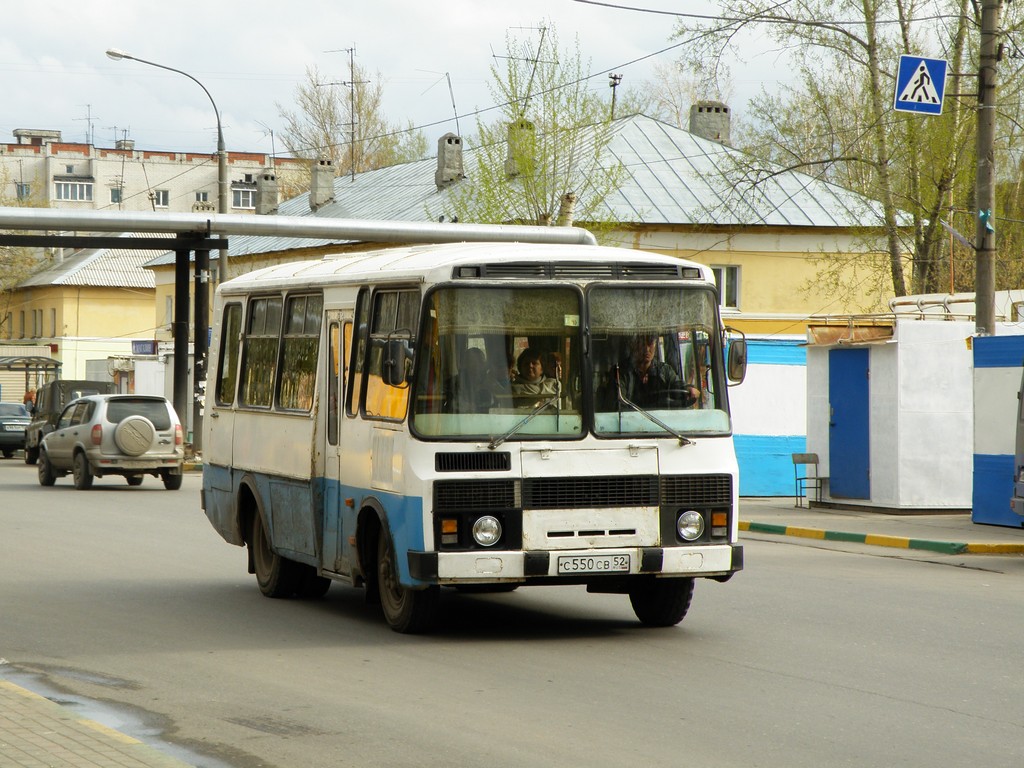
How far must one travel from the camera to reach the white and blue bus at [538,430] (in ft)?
32.5

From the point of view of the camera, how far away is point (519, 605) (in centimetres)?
→ 1225

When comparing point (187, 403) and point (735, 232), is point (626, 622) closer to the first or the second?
point (187, 403)

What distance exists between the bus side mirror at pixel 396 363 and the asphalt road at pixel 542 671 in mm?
1679

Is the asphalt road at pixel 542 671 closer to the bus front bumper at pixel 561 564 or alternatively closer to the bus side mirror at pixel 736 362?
the bus front bumper at pixel 561 564

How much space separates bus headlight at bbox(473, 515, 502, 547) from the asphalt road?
679 millimetres

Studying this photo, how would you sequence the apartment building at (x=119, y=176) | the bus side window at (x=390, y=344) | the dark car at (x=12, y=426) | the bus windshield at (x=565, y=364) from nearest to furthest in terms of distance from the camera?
the bus windshield at (x=565, y=364), the bus side window at (x=390, y=344), the dark car at (x=12, y=426), the apartment building at (x=119, y=176)

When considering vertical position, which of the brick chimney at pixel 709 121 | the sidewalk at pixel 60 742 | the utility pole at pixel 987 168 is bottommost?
the sidewalk at pixel 60 742

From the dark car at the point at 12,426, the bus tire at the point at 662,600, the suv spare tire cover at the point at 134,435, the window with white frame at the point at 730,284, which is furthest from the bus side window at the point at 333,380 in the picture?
the window with white frame at the point at 730,284

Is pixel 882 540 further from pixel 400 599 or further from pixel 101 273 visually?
pixel 101 273

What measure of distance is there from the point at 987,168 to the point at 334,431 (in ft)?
38.4

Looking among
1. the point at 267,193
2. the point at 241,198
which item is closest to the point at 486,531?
the point at 267,193

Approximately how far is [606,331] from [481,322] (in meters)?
0.82

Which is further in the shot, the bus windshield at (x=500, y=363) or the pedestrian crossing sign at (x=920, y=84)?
the pedestrian crossing sign at (x=920, y=84)

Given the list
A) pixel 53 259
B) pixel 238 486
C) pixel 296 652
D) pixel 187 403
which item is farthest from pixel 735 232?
pixel 53 259
